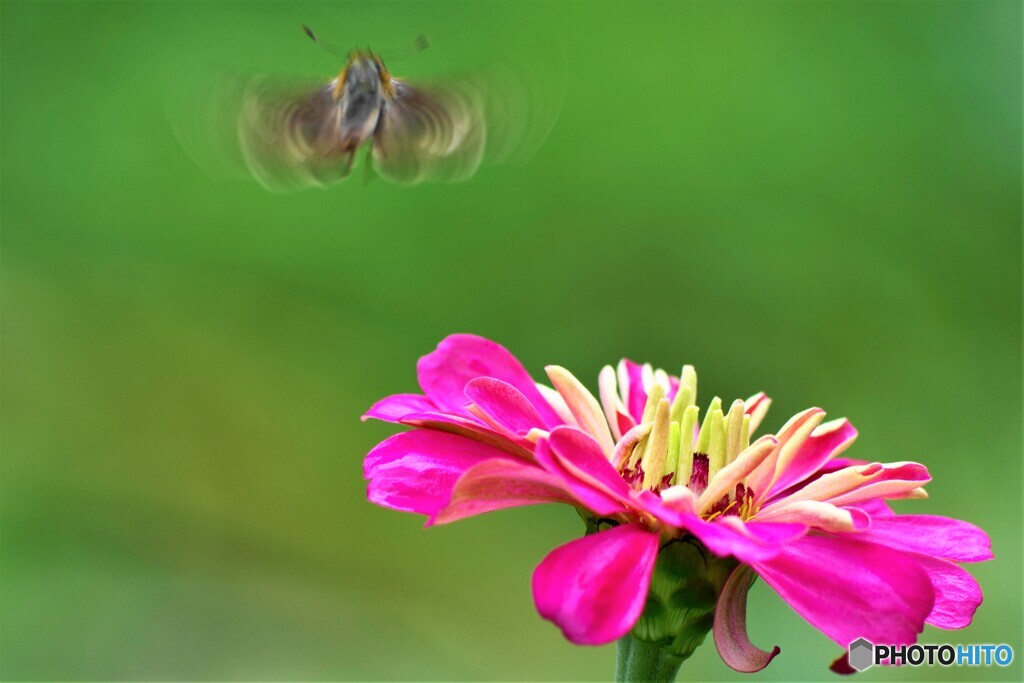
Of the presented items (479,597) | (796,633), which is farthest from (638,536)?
(479,597)

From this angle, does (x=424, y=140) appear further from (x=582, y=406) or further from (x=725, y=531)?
(x=725, y=531)

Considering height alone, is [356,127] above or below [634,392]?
above

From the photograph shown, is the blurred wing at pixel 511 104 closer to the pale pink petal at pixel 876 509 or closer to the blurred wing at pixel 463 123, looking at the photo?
the blurred wing at pixel 463 123

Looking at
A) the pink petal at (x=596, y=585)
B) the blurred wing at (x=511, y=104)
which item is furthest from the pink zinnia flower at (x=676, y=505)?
the blurred wing at (x=511, y=104)

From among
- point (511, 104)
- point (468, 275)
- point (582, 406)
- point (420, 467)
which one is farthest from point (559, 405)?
point (468, 275)

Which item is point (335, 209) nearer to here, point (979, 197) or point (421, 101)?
point (421, 101)

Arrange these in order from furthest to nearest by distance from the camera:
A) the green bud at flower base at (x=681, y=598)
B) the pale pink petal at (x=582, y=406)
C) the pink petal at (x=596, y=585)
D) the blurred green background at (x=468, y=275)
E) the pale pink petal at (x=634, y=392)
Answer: the blurred green background at (x=468, y=275)
the pale pink petal at (x=634, y=392)
the pale pink petal at (x=582, y=406)
the green bud at flower base at (x=681, y=598)
the pink petal at (x=596, y=585)
